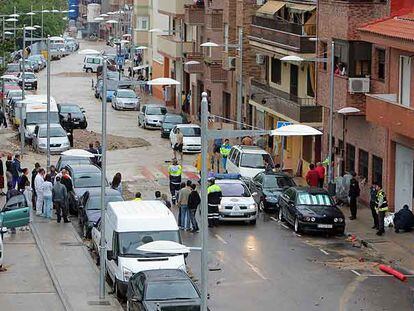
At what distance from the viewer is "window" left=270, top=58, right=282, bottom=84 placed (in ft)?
202

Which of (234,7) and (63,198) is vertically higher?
(234,7)

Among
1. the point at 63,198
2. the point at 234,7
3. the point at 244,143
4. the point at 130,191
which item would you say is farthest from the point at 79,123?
the point at 63,198

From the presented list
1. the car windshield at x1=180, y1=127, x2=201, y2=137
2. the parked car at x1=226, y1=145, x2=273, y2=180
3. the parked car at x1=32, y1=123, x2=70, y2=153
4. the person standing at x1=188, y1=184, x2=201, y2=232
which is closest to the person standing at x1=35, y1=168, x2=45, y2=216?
the person standing at x1=188, y1=184, x2=201, y2=232

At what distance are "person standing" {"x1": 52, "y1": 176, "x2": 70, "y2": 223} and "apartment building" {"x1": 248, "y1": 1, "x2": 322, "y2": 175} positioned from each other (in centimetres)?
1149

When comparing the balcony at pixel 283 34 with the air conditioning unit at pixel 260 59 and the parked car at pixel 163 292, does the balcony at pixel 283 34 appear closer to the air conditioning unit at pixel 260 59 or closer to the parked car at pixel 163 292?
the air conditioning unit at pixel 260 59

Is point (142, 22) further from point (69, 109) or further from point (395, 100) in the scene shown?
point (395, 100)

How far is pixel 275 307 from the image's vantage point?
29500 mm

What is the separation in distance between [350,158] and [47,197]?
40.2 feet

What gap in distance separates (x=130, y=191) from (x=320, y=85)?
8222 millimetres

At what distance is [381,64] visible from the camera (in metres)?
44.7

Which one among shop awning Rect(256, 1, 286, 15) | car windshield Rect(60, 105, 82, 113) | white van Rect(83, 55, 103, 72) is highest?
shop awning Rect(256, 1, 286, 15)

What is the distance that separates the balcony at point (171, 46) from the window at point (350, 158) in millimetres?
32613

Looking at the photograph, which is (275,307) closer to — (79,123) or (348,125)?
(348,125)

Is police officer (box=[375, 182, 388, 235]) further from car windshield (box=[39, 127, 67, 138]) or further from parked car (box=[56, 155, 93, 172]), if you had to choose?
car windshield (box=[39, 127, 67, 138])
